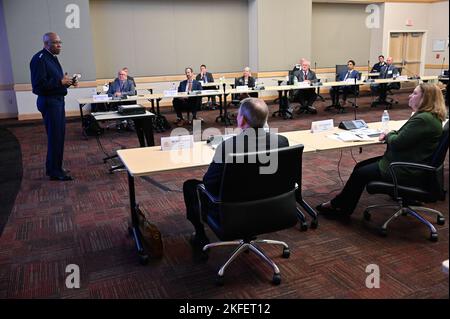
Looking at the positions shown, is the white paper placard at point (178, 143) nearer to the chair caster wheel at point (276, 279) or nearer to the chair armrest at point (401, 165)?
the chair caster wheel at point (276, 279)

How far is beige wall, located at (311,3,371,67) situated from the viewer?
41.7ft

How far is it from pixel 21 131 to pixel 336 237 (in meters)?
7.02

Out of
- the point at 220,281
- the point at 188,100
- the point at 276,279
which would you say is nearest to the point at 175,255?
the point at 220,281

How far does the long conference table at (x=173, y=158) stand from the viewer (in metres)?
2.76

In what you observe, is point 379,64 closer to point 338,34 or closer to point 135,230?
point 338,34

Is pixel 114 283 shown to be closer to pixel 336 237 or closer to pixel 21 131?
pixel 336 237

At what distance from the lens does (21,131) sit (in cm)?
814

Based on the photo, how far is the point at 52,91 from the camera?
14.8ft

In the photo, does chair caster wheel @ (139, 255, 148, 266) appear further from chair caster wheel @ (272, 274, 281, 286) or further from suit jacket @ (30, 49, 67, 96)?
suit jacket @ (30, 49, 67, 96)

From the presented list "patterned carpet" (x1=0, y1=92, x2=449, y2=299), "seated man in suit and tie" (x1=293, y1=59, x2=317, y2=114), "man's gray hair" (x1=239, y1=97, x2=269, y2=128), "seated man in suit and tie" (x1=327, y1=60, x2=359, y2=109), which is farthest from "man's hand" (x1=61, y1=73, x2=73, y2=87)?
"seated man in suit and tie" (x1=327, y1=60, x2=359, y2=109)

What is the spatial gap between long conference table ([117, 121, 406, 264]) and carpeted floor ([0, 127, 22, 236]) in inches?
48.6

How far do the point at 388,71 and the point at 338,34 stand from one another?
10.9 ft

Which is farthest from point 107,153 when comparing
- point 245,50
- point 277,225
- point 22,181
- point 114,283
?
point 245,50
